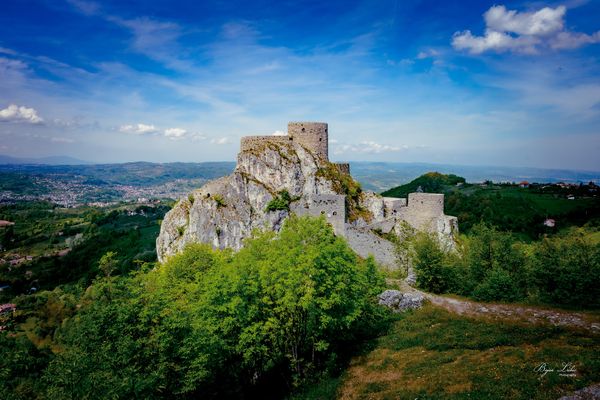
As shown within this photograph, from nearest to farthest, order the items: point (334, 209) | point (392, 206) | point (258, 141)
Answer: point (334, 209) → point (392, 206) → point (258, 141)

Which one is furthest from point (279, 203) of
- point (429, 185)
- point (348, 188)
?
point (429, 185)

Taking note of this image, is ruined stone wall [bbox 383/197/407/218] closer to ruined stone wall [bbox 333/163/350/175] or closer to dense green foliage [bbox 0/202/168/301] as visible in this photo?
ruined stone wall [bbox 333/163/350/175]

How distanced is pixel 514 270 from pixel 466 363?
54.9 feet

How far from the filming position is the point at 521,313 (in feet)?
70.3

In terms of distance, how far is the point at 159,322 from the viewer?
18.4m

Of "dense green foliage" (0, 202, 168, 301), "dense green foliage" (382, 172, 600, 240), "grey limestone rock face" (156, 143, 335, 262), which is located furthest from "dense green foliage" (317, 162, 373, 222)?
"dense green foliage" (0, 202, 168, 301)

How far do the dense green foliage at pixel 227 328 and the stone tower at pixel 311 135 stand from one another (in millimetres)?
36000

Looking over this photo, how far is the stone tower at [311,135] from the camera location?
56.3 m

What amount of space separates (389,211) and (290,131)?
68.5ft

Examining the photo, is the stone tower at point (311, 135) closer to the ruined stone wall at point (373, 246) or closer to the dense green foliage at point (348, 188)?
the dense green foliage at point (348, 188)

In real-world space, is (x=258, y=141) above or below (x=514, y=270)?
above

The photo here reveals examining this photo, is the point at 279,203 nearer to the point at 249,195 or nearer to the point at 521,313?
the point at 249,195

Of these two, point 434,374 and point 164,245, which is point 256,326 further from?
point 164,245

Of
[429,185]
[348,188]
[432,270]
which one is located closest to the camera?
[432,270]
